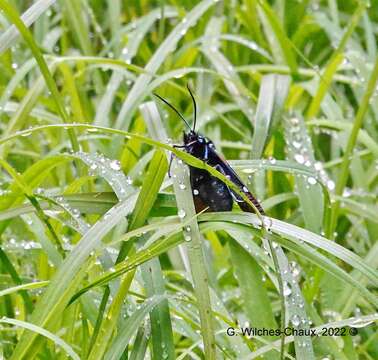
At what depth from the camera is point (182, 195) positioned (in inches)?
53.2

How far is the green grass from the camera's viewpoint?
4.36ft

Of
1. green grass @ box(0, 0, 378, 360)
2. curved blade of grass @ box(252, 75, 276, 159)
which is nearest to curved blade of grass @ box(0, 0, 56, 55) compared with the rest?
green grass @ box(0, 0, 378, 360)

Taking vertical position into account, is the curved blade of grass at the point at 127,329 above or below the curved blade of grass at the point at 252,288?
below

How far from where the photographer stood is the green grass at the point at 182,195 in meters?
1.33

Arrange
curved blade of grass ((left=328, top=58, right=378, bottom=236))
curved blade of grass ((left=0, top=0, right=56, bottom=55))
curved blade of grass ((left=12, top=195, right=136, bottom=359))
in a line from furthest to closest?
curved blade of grass ((left=328, top=58, right=378, bottom=236)) < curved blade of grass ((left=0, top=0, right=56, bottom=55)) < curved blade of grass ((left=12, top=195, right=136, bottom=359))

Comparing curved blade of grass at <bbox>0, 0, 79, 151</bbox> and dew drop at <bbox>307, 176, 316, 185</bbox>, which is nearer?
curved blade of grass at <bbox>0, 0, 79, 151</bbox>

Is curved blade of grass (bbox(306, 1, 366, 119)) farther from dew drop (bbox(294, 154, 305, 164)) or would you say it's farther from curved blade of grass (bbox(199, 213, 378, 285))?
curved blade of grass (bbox(199, 213, 378, 285))

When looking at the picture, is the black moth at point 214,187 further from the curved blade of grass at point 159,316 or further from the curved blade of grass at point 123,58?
the curved blade of grass at point 123,58

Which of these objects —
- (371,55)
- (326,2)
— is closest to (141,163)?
(371,55)

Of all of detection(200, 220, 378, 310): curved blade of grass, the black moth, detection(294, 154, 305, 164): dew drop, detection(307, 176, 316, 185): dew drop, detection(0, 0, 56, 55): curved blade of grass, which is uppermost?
detection(0, 0, 56, 55): curved blade of grass

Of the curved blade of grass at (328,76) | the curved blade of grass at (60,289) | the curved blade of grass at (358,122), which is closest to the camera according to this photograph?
the curved blade of grass at (60,289)

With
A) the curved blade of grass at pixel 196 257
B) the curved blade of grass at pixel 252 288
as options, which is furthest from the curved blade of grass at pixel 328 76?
the curved blade of grass at pixel 196 257

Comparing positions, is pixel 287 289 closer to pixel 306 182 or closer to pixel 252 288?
pixel 252 288

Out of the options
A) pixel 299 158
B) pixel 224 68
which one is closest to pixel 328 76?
pixel 224 68
